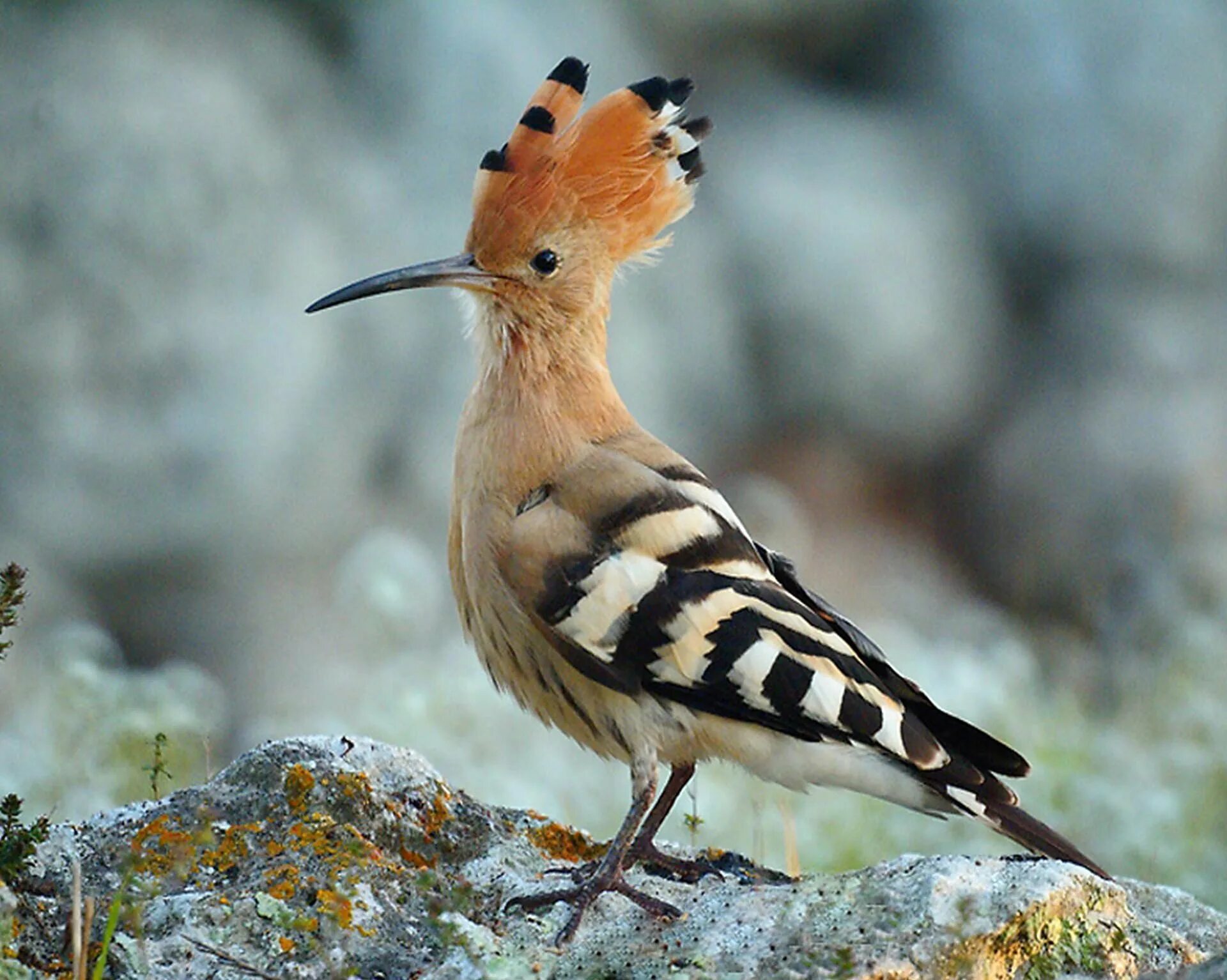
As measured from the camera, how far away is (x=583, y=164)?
2.83 m

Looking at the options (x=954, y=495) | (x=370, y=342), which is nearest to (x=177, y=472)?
(x=370, y=342)

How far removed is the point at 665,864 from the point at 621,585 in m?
0.42

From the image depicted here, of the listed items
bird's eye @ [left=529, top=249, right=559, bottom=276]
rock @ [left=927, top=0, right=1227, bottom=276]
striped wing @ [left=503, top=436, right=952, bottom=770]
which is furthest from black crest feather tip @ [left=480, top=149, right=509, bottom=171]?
rock @ [left=927, top=0, right=1227, bottom=276]

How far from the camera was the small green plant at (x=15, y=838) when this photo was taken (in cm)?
194

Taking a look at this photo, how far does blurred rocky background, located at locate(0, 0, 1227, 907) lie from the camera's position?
4281 mm

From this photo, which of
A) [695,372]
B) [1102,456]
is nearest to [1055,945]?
[695,372]

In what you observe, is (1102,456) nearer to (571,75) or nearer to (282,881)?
(571,75)

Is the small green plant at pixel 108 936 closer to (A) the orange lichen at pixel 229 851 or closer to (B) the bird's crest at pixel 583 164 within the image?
(A) the orange lichen at pixel 229 851

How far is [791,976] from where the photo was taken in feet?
6.37

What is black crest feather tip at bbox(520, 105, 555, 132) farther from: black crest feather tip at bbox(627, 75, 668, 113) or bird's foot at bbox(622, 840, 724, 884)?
bird's foot at bbox(622, 840, 724, 884)

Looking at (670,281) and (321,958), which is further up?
(670,281)

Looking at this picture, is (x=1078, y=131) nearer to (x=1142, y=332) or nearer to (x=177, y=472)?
(x=1142, y=332)

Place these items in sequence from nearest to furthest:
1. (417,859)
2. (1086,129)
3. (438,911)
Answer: (438,911) → (417,859) → (1086,129)

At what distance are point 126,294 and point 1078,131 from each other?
11.9 feet
